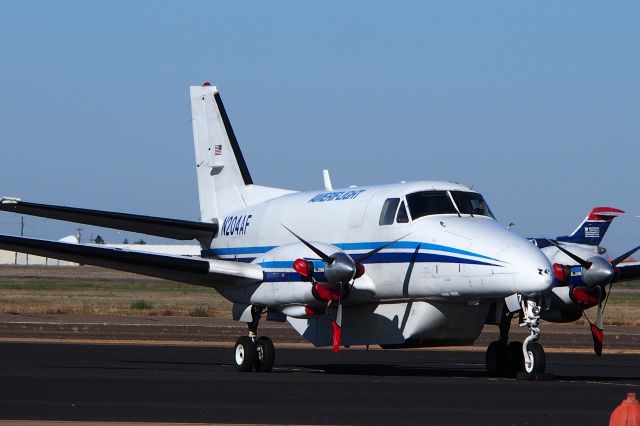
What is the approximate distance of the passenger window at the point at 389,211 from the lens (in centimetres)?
2081

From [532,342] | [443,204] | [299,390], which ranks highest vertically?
[443,204]

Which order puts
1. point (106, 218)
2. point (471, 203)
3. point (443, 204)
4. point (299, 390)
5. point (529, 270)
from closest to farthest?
point (299, 390), point (529, 270), point (443, 204), point (471, 203), point (106, 218)

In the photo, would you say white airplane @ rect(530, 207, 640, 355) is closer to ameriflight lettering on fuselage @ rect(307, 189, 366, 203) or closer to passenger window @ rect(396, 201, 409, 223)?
passenger window @ rect(396, 201, 409, 223)

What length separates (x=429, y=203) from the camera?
20.5 metres

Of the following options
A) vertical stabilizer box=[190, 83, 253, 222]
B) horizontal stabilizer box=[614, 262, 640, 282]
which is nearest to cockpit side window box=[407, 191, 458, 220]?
horizontal stabilizer box=[614, 262, 640, 282]

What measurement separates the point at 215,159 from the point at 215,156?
0.07 metres

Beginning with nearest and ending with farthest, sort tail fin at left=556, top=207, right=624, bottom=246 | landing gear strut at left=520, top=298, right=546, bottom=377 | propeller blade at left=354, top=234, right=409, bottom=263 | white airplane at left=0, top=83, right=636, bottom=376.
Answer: landing gear strut at left=520, top=298, right=546, bottom=377
white airplane at left=0, top=83, right=636, bottom=376
propeller blade at left=354, top=234, right=409, bottom=263
tail fin at left=556, top=207, right=624, bottom=246

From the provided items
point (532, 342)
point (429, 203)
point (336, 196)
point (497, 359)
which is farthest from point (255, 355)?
point (532, 342)

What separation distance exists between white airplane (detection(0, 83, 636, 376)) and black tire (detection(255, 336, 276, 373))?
0.06ft

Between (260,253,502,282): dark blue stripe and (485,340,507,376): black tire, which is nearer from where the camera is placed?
(260,253,502,282): dark blue stripe

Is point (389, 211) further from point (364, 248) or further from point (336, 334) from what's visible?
point (336, 334)

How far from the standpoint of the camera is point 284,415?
43.5ft

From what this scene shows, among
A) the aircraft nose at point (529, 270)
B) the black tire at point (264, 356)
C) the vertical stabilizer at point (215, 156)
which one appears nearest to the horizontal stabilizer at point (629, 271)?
the aircraft nose at point (529, 270)

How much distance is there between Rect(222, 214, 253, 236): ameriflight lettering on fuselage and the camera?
82.9ft
